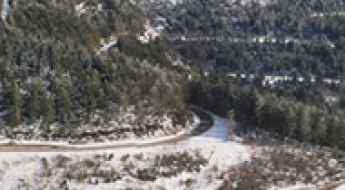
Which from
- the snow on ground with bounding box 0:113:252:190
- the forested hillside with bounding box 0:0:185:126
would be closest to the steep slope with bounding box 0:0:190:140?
the forested hillside with bounding box 0:0:185:126

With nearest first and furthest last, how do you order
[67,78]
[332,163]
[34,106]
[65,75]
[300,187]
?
[300,187] < [332,163] < [34,106] < [67,78] < [65,75]

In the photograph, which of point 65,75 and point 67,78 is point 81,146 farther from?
point 65,75

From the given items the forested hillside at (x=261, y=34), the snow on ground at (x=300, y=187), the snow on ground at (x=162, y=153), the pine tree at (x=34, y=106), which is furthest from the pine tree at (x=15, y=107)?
the forested hillside at (x=261, y=34)

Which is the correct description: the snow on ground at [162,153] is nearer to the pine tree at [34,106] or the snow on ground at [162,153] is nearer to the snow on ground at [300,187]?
the snow on ground at [300,187]

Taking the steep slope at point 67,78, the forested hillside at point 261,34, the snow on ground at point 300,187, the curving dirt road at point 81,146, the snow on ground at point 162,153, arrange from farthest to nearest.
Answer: the forested hillside at point 261,34 → the steep slope at point 67,78 → the curving dirt road at point 81,146 → the snow on ground at point 300,187 → the snow on ground at point 162,153

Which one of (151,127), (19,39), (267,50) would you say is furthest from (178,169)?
(267,50)

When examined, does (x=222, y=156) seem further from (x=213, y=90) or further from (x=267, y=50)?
(x=267, y=50)

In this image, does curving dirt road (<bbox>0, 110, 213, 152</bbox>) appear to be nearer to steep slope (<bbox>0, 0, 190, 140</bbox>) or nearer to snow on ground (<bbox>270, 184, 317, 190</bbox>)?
steep slope (<bbox>0, 0, 190, 140</bbox>)

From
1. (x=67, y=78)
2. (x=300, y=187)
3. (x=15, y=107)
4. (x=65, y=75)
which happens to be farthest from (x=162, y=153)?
(x=65, y=75)

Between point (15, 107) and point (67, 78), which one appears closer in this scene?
point (15, 107)
